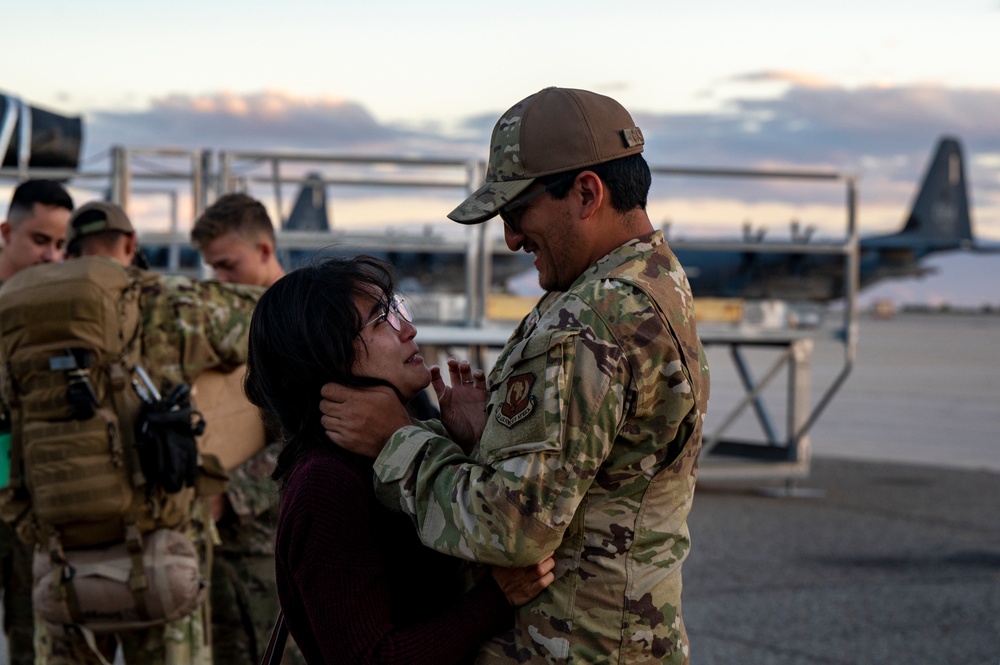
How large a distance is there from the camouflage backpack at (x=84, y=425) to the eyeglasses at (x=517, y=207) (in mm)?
1872

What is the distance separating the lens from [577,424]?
5.61ft

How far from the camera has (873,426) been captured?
55.6 feet

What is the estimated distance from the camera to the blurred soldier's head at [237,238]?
4098mm

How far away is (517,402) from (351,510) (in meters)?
0.37

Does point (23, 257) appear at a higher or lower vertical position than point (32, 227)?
lower

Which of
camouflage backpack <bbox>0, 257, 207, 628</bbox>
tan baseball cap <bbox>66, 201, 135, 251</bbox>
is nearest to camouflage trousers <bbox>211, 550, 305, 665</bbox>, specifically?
camouflage backpack <bbox>0, 257, 207, 628</bbox>

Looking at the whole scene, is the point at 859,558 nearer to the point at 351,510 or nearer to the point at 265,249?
the point at 265,249

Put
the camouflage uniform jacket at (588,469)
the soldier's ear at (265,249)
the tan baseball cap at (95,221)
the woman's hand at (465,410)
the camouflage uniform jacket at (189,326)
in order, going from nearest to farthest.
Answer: the camouflage uniform jacket at (588,469) < the woman's hand at (465,410) < the camouflage uniform jacket at (189,326) < the tan baseball cap at (95,221) < the soldier's ear at (265,249)

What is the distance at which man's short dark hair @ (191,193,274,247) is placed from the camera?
161 inches

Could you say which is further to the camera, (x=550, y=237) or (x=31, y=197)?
(x=31, y=197)

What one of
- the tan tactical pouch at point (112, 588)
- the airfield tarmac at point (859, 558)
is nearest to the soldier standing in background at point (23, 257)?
the tan tactical pouch at point (112, 588)

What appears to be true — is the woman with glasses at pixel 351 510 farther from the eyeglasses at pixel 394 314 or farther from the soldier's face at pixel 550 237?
the soldier's face at pixel 550 237

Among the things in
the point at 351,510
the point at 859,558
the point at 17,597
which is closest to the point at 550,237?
the point at 351,510

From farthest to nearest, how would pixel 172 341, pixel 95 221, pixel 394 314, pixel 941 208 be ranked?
pixel 941 208, pixel 95 221, pixel 172 341, pixel 394 314
